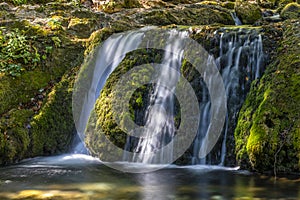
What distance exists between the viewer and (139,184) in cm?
539

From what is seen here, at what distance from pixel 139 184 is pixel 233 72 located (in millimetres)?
3097

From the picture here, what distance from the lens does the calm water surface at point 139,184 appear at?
478cm

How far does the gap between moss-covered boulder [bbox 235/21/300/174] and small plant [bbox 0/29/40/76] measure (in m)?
5.06

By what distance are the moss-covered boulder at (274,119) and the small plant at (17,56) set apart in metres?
5.06

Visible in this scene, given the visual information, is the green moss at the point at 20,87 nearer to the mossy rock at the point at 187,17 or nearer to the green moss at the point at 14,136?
the green moss at the point at 14,136

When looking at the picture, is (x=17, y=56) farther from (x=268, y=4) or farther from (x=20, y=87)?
(x=268, y=4)

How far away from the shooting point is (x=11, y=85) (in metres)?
7.91

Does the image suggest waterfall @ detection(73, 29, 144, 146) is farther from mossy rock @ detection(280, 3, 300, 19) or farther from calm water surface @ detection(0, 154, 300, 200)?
mossy rock @ detection(280, 3, 300, 19)

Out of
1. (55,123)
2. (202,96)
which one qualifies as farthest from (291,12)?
(55,123)

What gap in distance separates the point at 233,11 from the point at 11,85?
896cm

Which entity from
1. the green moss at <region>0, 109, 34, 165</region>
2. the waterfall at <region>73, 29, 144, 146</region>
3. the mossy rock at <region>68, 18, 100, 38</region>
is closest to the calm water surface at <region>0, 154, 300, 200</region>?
the green moss at <region>0, 109, 34, 165</region>

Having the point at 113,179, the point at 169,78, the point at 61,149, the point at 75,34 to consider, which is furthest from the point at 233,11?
the point at 113,179

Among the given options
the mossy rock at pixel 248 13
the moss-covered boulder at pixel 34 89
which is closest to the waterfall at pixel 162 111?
the moss-covered boulder at pixel 34 89

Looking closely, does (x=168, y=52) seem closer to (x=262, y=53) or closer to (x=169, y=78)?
(x=169, y=78)
